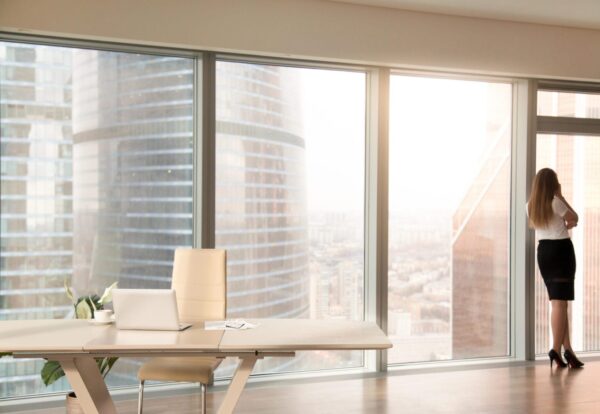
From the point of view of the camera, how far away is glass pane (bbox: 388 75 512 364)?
5.89 m

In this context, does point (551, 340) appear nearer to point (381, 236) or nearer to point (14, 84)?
point (381, 236)

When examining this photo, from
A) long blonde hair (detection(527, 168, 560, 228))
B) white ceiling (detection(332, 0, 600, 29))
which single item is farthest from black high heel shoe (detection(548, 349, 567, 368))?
white ceiling (detection(332, 0, 600, 29))

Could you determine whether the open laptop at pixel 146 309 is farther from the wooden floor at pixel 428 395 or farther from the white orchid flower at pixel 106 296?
the wooden floor at pixel 428 395

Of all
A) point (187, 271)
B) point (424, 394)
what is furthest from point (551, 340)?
point (187, 271)

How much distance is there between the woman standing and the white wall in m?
1.06

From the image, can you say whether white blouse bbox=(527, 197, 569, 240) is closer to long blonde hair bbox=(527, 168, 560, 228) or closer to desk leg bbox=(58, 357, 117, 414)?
long blonde hair bbox=(527, 168, 560, 228)

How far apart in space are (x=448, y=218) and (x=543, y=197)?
826mm

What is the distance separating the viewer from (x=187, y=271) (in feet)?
13.8

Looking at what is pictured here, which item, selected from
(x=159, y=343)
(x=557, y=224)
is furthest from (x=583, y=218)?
(x=159, y=343)

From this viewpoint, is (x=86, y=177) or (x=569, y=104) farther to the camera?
(x=569, y=104)

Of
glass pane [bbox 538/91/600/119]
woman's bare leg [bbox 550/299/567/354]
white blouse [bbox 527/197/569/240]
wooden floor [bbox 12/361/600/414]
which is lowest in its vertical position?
wooden floor [bbox 12/361/600/414]

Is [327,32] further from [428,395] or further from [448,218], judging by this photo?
[428,395]

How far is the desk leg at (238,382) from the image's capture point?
3.24 meters

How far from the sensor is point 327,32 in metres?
5.41
